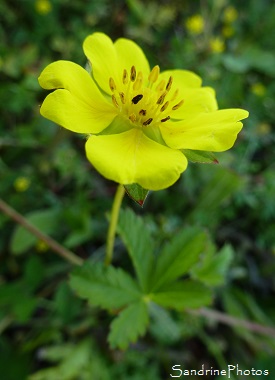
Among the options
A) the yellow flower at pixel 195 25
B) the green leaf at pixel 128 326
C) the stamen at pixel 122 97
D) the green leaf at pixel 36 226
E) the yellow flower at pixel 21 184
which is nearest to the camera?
the stamen at pixel 122 97

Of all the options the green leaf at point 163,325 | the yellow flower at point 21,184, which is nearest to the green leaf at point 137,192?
the green leaf at point 163,325

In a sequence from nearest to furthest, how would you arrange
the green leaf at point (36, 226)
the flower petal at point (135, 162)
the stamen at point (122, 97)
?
the flower petal at point (135, 162)
the stamen at point (122, 97)
the green leaf at point (36, 226)

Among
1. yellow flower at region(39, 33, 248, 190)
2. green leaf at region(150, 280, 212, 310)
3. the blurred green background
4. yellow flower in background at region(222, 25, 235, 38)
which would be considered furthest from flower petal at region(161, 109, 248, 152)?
yellow flower in background at region(222, 25, 235, 38)

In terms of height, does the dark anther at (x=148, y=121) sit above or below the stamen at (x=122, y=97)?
below

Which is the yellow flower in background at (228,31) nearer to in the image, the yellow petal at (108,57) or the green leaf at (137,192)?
the yellow petal at (108,57)

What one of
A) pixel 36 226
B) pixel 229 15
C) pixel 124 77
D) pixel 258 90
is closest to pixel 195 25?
pixel 229 15

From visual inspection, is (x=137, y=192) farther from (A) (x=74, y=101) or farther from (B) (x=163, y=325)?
(B) (x=163, y=325)

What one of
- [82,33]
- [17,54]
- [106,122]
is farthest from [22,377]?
[82,33]

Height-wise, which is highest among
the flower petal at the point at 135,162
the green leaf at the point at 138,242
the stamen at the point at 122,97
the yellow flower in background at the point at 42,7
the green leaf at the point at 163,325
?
the stamen at the point at 122,97
